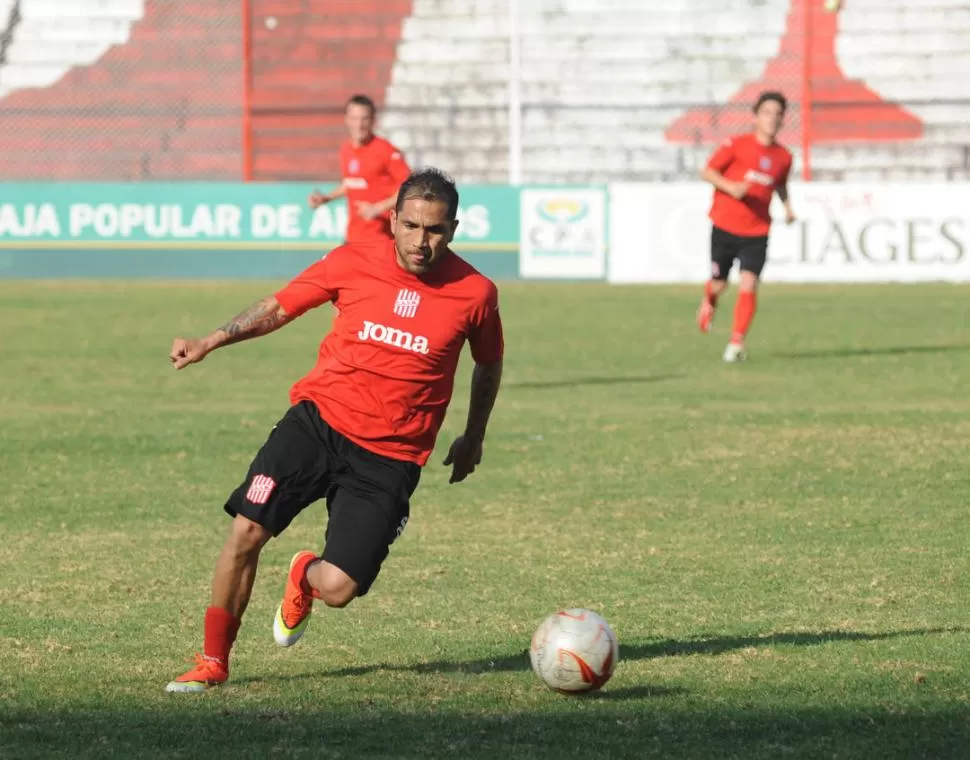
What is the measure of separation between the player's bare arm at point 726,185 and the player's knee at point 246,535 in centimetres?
1077

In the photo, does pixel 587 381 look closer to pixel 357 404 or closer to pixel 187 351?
pixel 357 404

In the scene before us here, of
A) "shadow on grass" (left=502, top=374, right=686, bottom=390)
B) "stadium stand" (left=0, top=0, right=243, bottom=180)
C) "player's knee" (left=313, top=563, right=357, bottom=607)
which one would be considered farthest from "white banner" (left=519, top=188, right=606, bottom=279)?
"player's knee" (left=313, top=563, right=357, bottom=607)

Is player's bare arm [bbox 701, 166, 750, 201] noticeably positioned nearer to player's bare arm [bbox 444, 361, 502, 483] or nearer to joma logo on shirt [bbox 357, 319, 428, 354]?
player's bare arm [bbox 444, 361, 502, 483]

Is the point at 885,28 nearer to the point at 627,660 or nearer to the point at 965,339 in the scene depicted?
the point at 965,339

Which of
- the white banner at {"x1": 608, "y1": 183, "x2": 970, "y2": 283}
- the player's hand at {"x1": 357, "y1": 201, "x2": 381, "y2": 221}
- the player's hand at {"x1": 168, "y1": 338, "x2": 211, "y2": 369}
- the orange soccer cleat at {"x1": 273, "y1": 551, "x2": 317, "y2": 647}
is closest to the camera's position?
the player's hand at {"x1": 168, "y1": 338, "x2": 211, "y2": 369}

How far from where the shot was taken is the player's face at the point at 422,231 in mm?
5645

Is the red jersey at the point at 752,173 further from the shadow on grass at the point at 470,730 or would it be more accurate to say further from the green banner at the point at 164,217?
the shadow on grass at the point at 470,730

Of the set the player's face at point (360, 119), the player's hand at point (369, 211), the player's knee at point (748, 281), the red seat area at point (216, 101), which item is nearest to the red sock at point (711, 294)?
the player's knee at point (748, 281)

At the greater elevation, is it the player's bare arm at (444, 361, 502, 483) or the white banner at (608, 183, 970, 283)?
the player's bare arm at (444, 361, 502, 483)

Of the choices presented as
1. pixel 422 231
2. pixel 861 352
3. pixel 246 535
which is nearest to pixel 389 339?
pixel 422 231

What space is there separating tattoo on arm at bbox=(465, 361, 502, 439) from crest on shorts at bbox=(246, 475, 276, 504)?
0.81 m

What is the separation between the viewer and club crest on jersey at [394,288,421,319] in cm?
580

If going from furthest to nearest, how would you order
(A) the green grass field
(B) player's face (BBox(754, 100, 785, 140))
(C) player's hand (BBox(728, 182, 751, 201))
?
(B) player's face (BBox(754, 100, 785, 140)) → (C) player's hand (BBox(728, 182, 751, 201)) → (A) the green grass field

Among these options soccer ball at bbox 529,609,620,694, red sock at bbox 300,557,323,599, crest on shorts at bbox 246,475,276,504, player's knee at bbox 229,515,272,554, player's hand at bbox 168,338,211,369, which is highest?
player's hand at bbox 168,338,211,369
